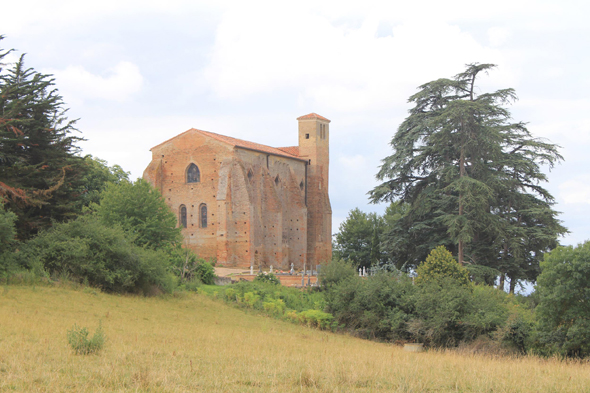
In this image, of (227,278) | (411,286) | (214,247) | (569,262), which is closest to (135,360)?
(569,262)

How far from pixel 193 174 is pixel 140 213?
14.4m

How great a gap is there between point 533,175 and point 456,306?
16.7 metres

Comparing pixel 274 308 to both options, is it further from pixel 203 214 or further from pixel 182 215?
pixel 182 215

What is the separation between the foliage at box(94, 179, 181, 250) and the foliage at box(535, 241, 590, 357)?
2121 cm

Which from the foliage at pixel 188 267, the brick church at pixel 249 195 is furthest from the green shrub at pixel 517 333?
the brick church at pixel 249 195

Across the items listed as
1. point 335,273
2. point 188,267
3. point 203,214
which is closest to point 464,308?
point 335,273

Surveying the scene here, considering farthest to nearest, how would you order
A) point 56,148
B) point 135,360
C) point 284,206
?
1. point 284,206
2. point 56,148
3. point 135,360

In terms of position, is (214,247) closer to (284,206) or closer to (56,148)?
(284,206)

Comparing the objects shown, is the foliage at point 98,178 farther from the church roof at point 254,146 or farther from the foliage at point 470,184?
the foliage at point 470,184

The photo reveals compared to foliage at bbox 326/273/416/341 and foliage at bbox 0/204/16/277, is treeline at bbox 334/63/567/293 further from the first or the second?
foliage at bbox 0/204/16/277

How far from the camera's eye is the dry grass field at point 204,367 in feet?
29.7

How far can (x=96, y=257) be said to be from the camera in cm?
A: 2434

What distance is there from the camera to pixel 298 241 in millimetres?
52531

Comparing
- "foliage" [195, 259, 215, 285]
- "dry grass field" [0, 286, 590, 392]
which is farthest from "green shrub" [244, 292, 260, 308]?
"dry grass field" [0, 286, 590, 392]
